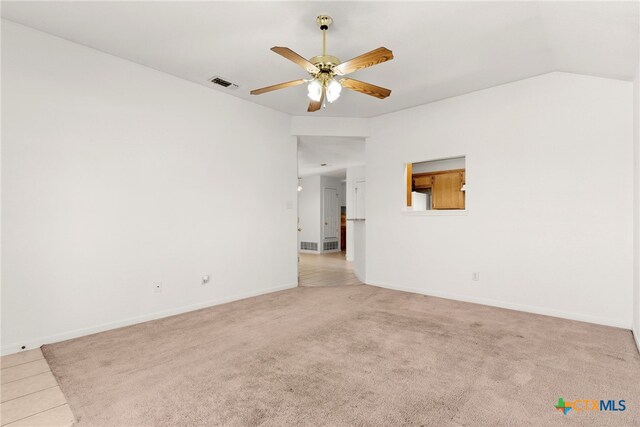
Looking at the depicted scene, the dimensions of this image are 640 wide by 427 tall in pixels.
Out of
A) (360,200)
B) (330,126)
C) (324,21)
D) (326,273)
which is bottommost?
(326,273)

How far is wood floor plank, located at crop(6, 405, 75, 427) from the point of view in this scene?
1705 mm

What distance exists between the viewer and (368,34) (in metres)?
2.81

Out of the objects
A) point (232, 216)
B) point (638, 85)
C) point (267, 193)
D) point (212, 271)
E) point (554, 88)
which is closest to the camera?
point (638, 85)

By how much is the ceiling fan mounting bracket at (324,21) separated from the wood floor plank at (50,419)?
3.10 meters

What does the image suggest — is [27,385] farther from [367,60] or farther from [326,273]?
[326,273]

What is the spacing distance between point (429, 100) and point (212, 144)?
3.04 metres

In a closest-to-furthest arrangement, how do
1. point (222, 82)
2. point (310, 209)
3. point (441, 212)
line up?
point (222, 82), point (441, 212), point (310, 209)

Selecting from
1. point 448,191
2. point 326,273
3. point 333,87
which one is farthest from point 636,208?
point 326,273

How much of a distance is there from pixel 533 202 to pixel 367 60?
8.93 ft

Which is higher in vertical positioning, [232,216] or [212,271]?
[232,216]

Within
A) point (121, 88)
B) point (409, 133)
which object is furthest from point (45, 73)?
point (409, 133)

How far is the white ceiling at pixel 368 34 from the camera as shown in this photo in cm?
245

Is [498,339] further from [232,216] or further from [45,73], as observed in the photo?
[45,73]

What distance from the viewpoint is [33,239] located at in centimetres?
276
